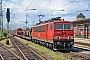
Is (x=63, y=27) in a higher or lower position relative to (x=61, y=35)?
higher

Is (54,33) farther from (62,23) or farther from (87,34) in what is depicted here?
(87,34)

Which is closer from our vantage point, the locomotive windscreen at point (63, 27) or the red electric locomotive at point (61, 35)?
the red electric locomotive at point (61, 35)

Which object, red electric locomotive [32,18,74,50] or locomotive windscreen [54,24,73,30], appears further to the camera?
locomotive windscreen [54,24,73,30]

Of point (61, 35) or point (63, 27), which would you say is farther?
point (63, 27)

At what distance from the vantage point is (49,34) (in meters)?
22.1

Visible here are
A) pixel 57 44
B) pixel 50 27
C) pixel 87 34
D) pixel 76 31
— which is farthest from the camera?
pixel 76 31

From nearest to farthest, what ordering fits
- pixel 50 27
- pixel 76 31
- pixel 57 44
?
pixel 57 44, pixel 50 27, pixel 76 31

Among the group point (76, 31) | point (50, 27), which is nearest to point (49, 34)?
point (50, 27)

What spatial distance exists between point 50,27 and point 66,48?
2841mm

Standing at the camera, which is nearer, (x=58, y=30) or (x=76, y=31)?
(x=58, y=30)

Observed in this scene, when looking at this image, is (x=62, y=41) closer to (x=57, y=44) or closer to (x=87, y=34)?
(x=57, y=44)

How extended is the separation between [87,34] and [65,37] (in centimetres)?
3650

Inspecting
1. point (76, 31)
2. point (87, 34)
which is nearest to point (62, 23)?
point (87, 34)

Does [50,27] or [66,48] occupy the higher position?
[50,27]
